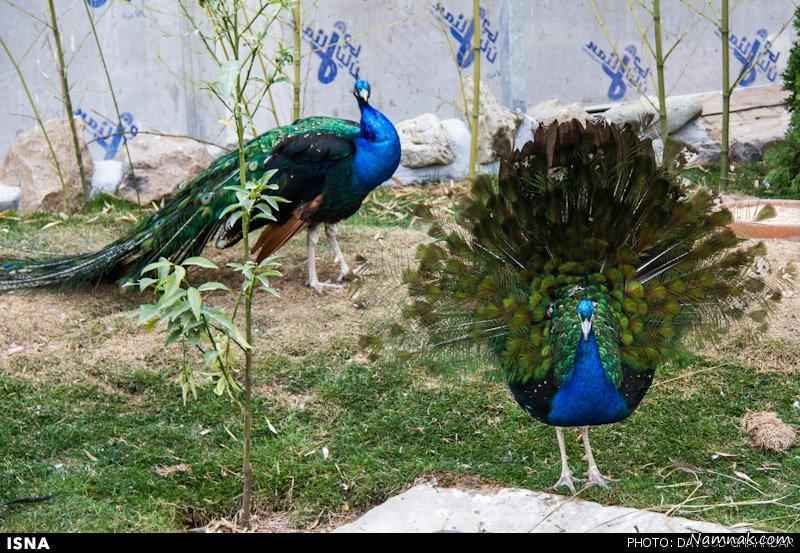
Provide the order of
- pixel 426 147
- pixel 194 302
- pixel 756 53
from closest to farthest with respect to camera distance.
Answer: pixel 194 302 < pixel 426 147 < pixel 756 53

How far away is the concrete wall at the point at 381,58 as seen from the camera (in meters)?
10.3

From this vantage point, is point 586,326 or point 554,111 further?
point 554,111

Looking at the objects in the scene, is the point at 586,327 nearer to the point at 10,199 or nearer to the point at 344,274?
the point at 344,274

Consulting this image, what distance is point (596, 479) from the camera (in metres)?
3.99

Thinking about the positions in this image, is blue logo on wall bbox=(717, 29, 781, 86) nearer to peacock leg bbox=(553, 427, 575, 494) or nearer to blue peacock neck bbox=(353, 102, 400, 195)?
blue peacock neck bbox=(353, 102, 400, 195)

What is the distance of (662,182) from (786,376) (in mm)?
1514

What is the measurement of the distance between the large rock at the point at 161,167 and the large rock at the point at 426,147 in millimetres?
1709

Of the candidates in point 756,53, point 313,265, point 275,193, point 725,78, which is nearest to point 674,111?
point 756,53

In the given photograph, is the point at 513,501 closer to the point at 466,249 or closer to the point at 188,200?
the point at 466,249

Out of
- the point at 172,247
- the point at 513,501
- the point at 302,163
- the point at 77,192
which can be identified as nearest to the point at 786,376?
the point at 513,501

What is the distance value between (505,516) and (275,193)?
2560 mm

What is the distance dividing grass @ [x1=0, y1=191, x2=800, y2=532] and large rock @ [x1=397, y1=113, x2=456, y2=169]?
12.1 ft

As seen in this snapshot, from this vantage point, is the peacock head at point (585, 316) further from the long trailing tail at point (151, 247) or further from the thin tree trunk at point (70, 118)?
the thin tree trunk at point (70, 118)

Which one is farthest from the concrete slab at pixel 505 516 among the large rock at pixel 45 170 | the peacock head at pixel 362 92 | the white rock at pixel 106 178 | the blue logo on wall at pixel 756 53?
the blue logo on wall at pixel 756 53
